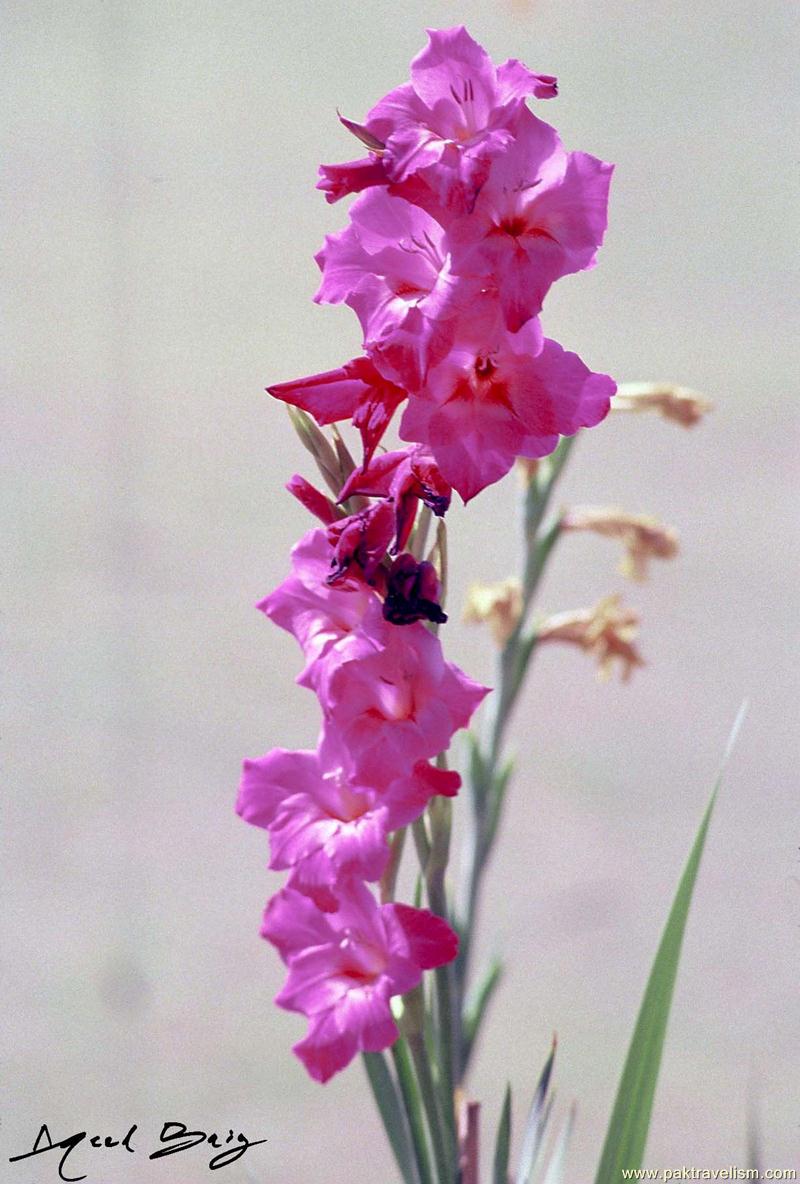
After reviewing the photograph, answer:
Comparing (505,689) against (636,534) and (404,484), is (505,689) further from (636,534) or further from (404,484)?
(404,484)

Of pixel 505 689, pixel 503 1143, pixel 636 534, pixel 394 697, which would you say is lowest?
pixel 503 1143

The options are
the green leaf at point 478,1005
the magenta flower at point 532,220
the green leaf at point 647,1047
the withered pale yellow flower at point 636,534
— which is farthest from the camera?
the withered pale yellow flower at point 636,534

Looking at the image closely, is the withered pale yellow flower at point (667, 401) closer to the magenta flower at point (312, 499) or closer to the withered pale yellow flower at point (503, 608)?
the withered pale yellow flower at point (503, 608)

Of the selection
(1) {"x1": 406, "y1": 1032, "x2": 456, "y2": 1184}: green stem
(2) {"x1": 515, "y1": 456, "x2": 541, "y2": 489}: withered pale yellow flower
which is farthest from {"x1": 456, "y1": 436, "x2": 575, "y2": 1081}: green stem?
(1) {"x1": 406, "y1": 1032, "x2": 456, "y2": 1184}: green stem

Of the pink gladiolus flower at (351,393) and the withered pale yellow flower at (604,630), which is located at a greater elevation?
the withered pale yellow flower at (604,630)

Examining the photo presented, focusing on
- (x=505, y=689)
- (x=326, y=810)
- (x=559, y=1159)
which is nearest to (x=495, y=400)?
(x=326, y=810)

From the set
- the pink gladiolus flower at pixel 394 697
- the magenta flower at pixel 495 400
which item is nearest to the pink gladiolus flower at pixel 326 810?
the pink gladiolus flower at pixel 394 697
